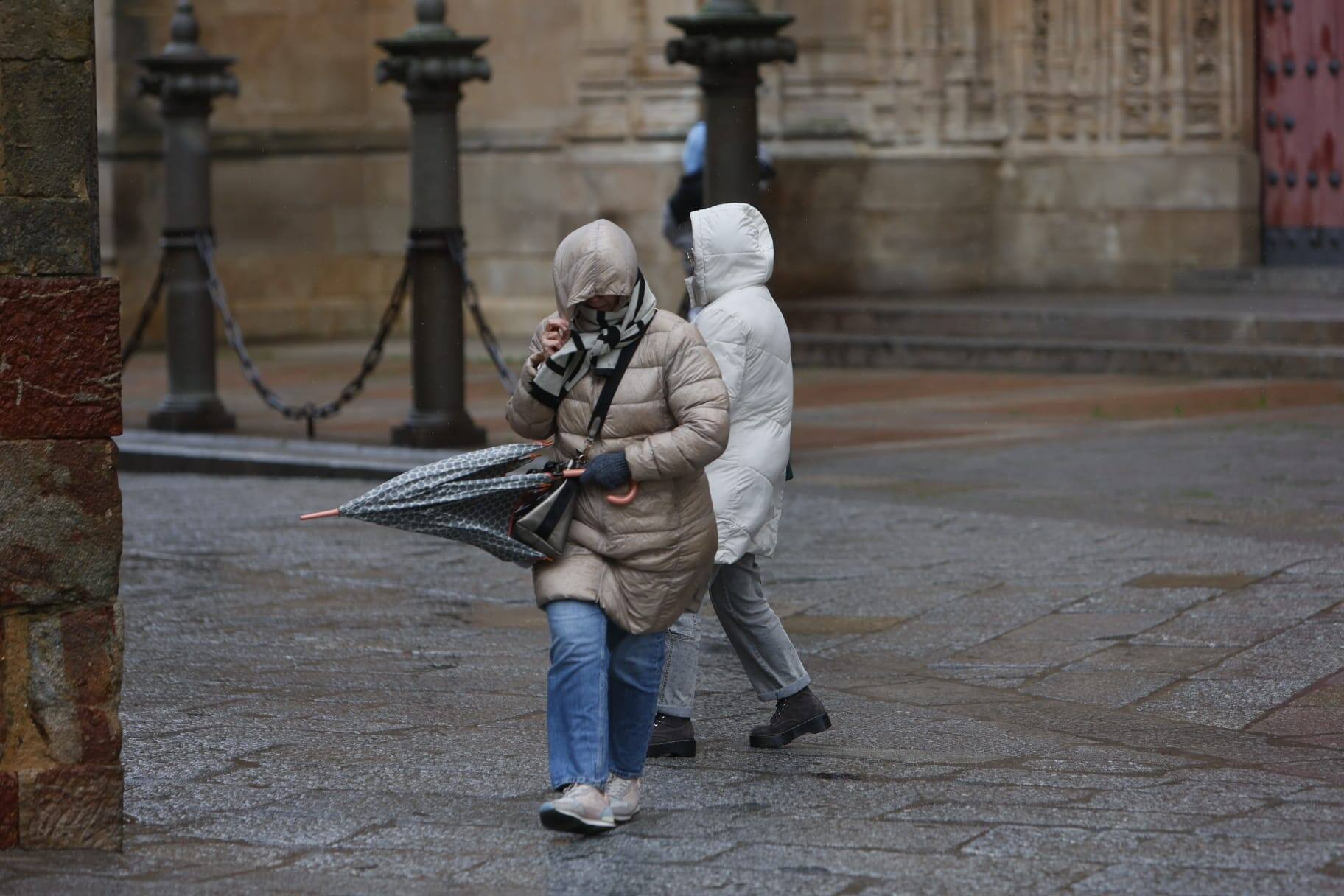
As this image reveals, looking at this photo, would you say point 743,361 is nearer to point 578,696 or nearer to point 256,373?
point 578,696

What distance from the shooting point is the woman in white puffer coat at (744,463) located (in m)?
5.54

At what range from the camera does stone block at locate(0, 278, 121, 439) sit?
4.68m

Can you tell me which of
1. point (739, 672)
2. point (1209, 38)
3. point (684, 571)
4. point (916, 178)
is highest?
point (1209, 38)

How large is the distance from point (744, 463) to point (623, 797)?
3.32 ft

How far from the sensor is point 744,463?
5.57 m

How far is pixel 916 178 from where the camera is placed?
17.9 meters

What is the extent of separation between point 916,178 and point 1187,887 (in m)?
14.0

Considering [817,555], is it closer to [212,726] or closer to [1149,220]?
[212,726]

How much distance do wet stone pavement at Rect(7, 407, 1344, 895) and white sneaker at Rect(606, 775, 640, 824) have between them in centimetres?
5

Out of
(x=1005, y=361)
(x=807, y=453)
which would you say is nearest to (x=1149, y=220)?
(x=1005, y=361)

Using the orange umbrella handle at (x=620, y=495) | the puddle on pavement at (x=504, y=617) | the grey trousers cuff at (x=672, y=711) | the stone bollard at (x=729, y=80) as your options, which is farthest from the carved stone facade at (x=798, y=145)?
the orange umbrella handle at (x=620, y=495)

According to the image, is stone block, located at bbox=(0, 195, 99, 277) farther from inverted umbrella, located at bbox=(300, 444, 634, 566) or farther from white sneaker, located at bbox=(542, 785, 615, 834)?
white sneaker, located at bbox=(542, 785, 615, 834)

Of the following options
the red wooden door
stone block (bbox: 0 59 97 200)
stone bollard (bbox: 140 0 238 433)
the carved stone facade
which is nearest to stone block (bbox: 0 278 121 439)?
stone block (bbox: 0 59 97 200)

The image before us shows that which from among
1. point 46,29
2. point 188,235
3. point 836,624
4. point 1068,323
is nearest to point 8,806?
point 46,29
